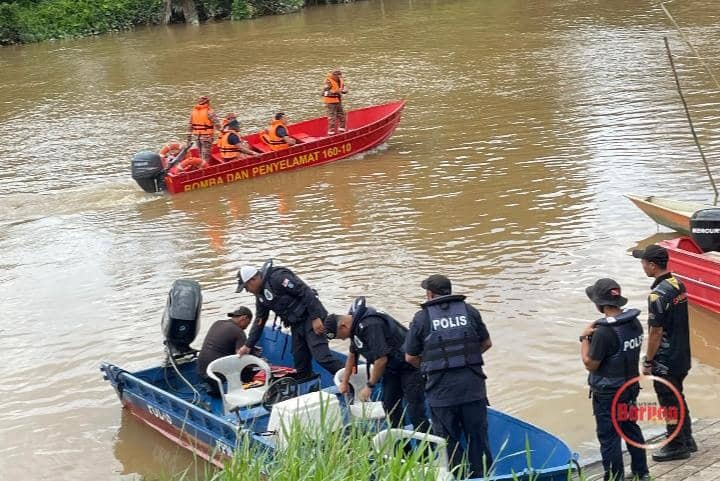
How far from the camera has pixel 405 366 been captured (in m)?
8.04

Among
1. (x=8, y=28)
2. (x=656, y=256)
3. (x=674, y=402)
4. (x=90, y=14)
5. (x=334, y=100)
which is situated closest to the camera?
(x=656, y=256)

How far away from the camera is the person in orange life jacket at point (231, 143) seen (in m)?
19.6

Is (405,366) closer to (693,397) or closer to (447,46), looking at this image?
(693,397)

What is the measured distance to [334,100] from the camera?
68.0ft

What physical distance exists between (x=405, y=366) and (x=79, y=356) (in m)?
5.76

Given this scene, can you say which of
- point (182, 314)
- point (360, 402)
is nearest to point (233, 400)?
point (182, 314)

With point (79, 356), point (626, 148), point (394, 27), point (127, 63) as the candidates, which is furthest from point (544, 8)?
point (79, 356)

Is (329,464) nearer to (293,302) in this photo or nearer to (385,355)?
(385,355)

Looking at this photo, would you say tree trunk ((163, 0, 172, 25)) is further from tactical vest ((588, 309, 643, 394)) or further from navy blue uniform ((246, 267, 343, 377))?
tactical vest ((588, 309, 643, 394))

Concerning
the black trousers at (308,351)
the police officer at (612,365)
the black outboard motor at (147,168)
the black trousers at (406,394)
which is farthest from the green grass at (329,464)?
the black outboard motor at (147,168)

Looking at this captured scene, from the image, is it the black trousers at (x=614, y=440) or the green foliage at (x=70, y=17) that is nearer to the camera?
the black trousers at (x=614, y=440)

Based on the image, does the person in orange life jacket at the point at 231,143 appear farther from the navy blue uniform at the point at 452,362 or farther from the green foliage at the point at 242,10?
the green foliage at the point at 242,10

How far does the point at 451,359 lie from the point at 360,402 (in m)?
1.50

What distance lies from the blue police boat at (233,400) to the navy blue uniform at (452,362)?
324 mm
